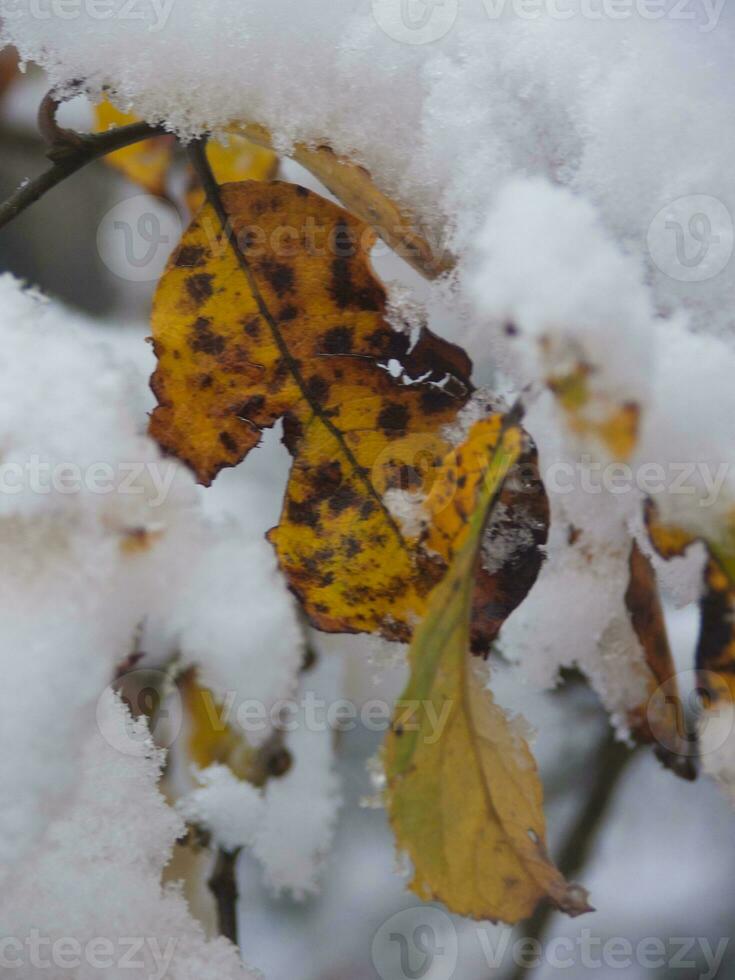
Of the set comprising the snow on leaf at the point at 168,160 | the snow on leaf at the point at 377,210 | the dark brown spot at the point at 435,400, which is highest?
the snow on leaf at the point at 168,160

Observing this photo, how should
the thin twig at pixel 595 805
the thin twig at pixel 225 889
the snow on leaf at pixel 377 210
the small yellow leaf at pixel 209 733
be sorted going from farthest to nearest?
the thin twig at pixel 595 805 < the small yellow leaf at pixel 209 733 < the thin twig at pixel 225 889 < the snow on leaf at pixel 377 210

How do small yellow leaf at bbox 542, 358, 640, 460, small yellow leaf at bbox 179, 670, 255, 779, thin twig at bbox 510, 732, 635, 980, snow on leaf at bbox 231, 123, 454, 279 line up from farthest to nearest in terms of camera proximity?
thin twig at bbox 510, 732, 635, 980, small yellow leaf at bbox 179, 670, 255, 779, snow on leaf at bbox 231, 123, 454, 279, small yellow leaf at bbox 542, 358, 640, 460

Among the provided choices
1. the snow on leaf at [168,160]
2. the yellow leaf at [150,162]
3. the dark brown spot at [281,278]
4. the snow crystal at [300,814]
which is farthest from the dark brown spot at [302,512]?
the yellow leaf at [150,162]

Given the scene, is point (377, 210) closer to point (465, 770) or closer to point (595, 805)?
point (465, 770)

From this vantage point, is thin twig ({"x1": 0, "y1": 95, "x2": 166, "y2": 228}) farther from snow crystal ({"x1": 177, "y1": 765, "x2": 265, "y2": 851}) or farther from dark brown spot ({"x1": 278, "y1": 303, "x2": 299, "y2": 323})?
snow crystal ({"x1": 177, "y1": 765, "x2": 265, "y2": 851})

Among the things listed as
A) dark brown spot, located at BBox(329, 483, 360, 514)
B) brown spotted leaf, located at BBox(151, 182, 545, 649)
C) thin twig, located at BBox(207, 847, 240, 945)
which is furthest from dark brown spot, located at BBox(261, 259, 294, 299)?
thin twig, located at BBox(207, 847, 240, 945)

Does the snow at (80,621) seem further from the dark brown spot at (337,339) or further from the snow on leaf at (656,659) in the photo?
the snow on leaf at (656,659)
